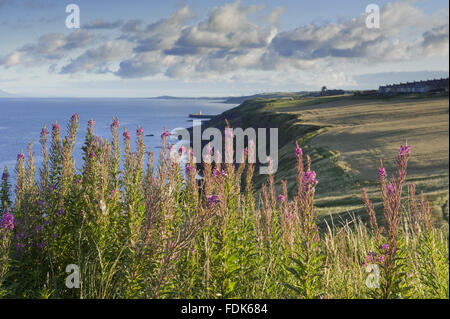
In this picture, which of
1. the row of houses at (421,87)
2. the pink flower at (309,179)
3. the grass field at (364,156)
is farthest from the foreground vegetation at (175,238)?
the row of houses at (421,87)

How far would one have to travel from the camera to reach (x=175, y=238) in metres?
3.46

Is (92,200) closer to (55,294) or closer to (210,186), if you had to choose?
(55,294)

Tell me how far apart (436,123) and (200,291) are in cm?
4459

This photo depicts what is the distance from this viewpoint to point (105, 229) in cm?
513

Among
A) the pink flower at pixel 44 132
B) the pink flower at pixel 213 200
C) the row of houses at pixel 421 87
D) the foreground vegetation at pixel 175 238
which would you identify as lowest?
the foreground vegetation at pixel 175 238

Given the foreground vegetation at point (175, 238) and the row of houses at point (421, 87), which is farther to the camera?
the row of houses at point (421, 87)

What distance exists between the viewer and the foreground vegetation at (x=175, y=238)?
158 inches

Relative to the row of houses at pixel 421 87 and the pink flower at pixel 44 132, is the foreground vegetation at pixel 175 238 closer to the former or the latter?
the pink flower at pixel 44 132

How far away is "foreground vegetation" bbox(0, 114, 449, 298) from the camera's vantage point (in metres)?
4.02

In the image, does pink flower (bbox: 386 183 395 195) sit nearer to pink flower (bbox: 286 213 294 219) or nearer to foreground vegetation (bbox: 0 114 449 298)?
foreground vegetation (bbox: 0 114 449 298)

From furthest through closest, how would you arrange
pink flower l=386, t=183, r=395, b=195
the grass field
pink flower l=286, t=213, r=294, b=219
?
the grass field → pink flower l=286, t=213, r=294, b=219 → pink flower l=386, t=183, r=395, b=195

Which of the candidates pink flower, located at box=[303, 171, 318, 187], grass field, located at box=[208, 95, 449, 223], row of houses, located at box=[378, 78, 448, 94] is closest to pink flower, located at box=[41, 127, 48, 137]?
pink flower, located at box=[303, 171, 318, 187]
